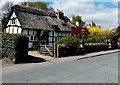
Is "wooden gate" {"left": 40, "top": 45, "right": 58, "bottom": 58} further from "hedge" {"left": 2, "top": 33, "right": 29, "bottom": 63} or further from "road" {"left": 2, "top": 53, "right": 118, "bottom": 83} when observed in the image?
"road" {"left": 2, "top": 53, "right": 118, "bottom": 83}

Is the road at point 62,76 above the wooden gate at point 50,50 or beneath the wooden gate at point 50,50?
beneath

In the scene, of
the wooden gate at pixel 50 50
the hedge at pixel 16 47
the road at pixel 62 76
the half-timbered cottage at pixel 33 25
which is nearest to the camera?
the road at pixel 62 76

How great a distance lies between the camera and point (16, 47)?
10.3m

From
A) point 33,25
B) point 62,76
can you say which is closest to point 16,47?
point 62,76

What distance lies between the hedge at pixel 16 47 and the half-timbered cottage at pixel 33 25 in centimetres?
910

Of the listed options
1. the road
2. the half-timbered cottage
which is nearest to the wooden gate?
the road

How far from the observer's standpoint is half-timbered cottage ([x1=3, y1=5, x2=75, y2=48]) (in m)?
20.8

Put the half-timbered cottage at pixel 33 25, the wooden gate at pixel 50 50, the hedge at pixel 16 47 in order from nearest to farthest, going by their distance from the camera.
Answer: the hedge at pixel 16 47, the wooden gate at pixel 50 50, the half-timbered cottage at pixel 33 25

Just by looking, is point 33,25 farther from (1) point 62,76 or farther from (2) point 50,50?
(1) point 62,76

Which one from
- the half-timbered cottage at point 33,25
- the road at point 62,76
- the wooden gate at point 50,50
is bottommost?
the road at point 62,76

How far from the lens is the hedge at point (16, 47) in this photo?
10.3 m

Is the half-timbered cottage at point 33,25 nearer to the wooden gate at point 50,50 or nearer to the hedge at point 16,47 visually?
the wooden gate at point 50,50

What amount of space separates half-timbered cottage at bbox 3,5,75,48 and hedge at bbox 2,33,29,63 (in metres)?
9.10

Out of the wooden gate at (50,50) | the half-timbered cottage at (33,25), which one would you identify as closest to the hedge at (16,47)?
the wooden gate at (50,50)
